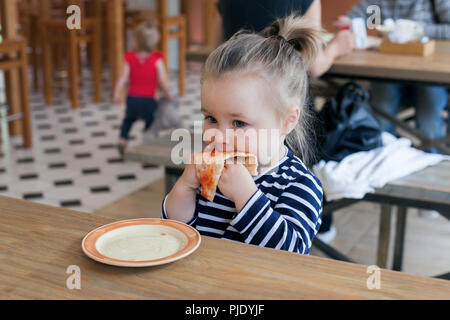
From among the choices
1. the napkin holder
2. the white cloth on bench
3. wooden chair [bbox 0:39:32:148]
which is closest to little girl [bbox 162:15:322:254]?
the white cloth on bench

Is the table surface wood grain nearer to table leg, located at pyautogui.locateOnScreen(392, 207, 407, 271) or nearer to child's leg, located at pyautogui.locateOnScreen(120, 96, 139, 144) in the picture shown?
table leg, located at pyautogui.locateOnScreen(392, 207, 407, 271)

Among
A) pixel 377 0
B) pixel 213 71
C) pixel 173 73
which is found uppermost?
pixel 377 0

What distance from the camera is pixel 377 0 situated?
12.4 feet

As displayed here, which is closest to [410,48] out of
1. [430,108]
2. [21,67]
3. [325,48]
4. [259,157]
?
[430,108]

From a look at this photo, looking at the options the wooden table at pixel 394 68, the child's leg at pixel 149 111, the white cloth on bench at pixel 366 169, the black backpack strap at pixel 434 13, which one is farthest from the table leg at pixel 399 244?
the child's leg at pixel 149 111

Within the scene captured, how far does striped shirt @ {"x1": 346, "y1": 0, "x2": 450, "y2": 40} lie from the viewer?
3.76 m

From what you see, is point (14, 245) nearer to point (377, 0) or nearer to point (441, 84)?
point (441, 84)

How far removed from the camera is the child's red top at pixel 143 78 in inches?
192

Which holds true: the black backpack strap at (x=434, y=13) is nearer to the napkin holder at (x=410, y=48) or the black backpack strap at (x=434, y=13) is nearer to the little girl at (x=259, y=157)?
the napkin holder at (x=410, y=48)

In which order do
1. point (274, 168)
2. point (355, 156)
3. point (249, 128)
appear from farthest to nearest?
point (355, 156)
point (274, 168)
point (249, 128)

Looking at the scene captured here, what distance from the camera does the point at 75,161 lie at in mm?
4781

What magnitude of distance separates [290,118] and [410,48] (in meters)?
2.17
